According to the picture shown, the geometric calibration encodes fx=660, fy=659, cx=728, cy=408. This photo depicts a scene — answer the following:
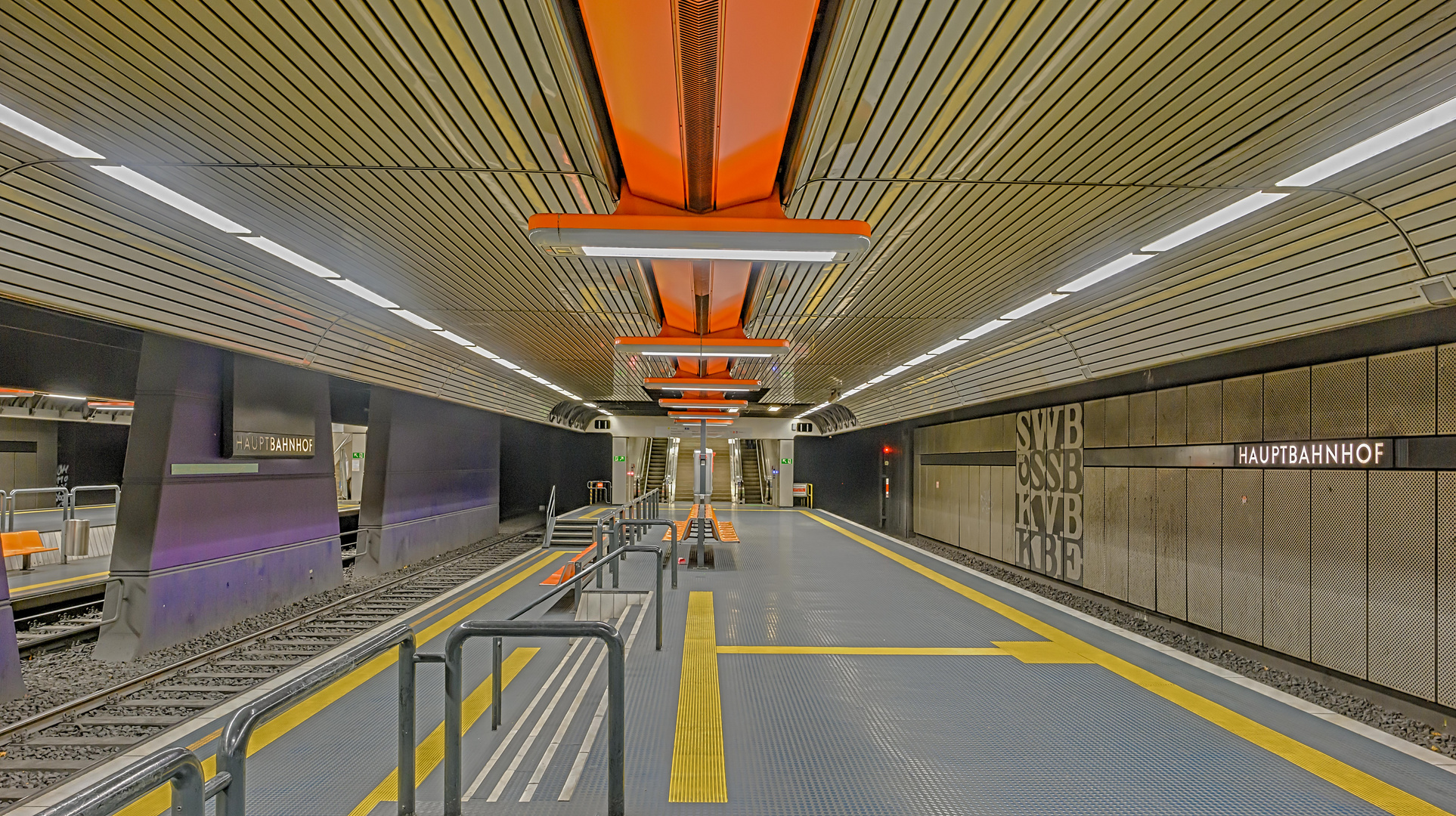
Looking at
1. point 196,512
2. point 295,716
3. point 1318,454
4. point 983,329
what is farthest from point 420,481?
point 1318,454

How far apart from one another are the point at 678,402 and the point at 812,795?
8.82 meters

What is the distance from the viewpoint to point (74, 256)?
14.3 ft

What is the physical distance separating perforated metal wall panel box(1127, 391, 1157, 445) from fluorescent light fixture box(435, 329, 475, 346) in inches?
348

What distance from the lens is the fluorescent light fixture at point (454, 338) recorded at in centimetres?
→ 867

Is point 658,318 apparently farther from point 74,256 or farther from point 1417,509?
point 1417,509

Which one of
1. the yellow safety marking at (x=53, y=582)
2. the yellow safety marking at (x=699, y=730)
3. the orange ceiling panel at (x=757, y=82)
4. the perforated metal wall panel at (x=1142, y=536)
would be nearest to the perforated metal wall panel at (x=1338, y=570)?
the perforated metal wall panel at (x=1142, y=536)

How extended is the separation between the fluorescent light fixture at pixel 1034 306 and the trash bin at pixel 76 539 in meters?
14.0

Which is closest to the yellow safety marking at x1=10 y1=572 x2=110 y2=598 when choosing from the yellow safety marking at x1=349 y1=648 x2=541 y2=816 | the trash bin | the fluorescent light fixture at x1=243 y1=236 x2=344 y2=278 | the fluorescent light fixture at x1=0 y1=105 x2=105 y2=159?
the trash bin

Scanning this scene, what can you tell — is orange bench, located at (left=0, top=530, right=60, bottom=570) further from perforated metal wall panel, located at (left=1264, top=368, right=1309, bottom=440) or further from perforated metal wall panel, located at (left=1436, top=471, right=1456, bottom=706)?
perforated metal wall panel, located at (left=1436, top=471, right=1456, bottom=706)

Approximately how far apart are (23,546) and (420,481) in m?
5.35

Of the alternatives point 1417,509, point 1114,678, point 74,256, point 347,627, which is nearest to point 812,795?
point 1114,678

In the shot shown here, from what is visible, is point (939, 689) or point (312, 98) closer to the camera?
point (312, 98)

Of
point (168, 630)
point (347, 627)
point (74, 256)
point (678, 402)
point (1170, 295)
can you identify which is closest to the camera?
point (74, 256)

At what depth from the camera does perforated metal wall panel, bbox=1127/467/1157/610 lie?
25.9 ft
